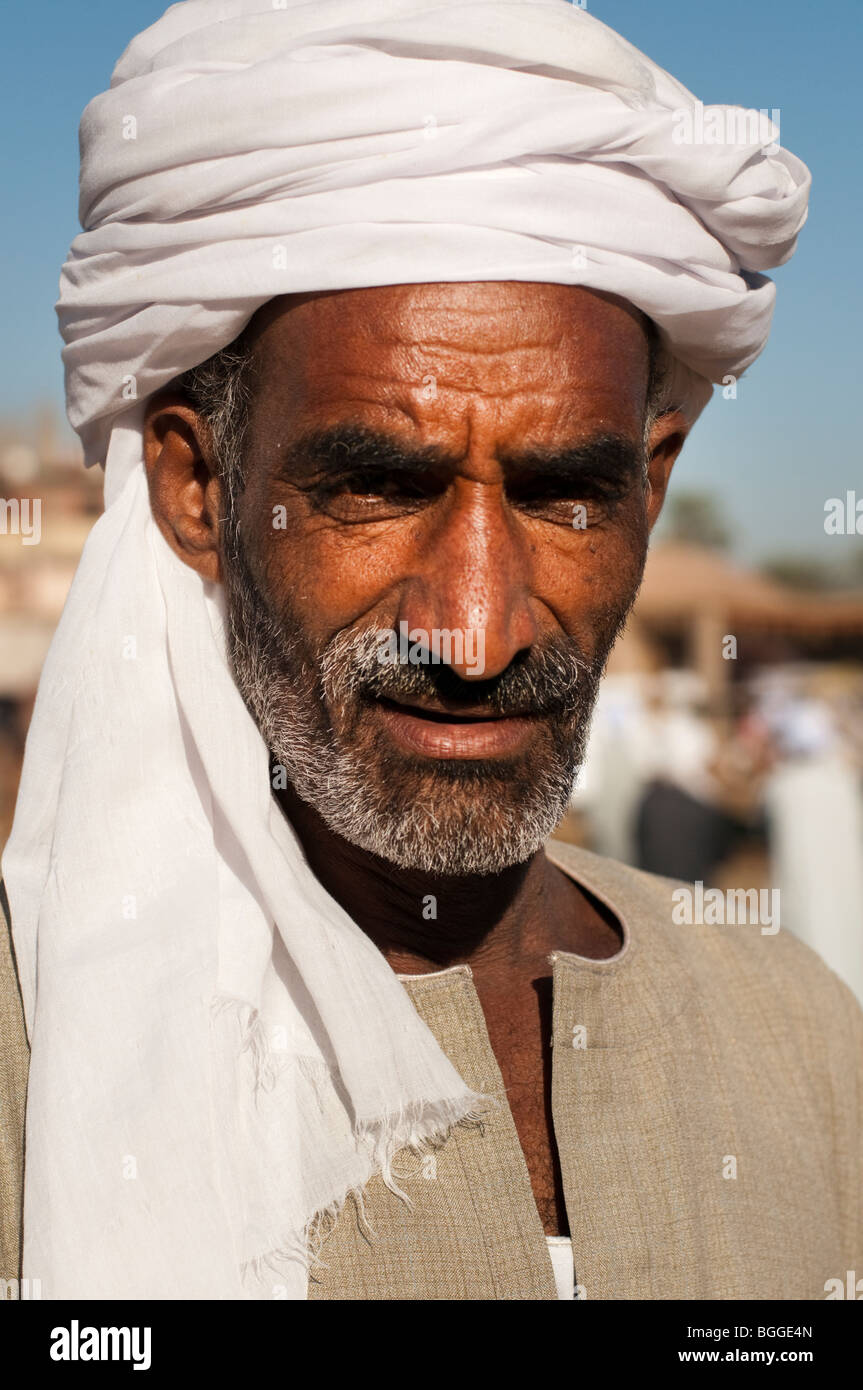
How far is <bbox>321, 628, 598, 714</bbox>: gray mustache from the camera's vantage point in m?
1.80

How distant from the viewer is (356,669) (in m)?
1.83

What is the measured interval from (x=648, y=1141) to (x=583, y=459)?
1.08 m

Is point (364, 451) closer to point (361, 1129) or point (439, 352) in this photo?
point (439, 352)

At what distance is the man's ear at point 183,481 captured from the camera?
2.04m

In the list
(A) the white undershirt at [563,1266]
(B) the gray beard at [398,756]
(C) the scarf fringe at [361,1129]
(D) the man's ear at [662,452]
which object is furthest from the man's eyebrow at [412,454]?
(A) the white undershirt at [563,1266]

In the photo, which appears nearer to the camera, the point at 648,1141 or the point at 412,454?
the point at 412,454

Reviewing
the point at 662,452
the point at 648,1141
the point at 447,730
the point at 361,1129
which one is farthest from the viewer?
the point at 662,452

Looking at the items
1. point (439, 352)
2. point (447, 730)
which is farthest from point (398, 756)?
point (439, 352)

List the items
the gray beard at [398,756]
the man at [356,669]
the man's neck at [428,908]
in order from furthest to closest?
1. the man's neck at [428,908]
2. the gray beard at [398,756]
3. the man at [356,669]

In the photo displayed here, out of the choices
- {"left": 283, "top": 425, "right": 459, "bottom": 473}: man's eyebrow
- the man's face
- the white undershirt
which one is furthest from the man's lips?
the white undershirt

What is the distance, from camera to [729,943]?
96.7 inches

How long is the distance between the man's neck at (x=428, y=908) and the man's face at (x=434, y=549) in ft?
0.45

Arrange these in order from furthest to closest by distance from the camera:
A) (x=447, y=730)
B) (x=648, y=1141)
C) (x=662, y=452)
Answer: (x=662, y=452)
(x=648, y=1141)
(x=447, y=730)

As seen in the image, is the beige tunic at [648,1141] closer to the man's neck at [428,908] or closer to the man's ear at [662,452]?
the man's neck at [428,908]
